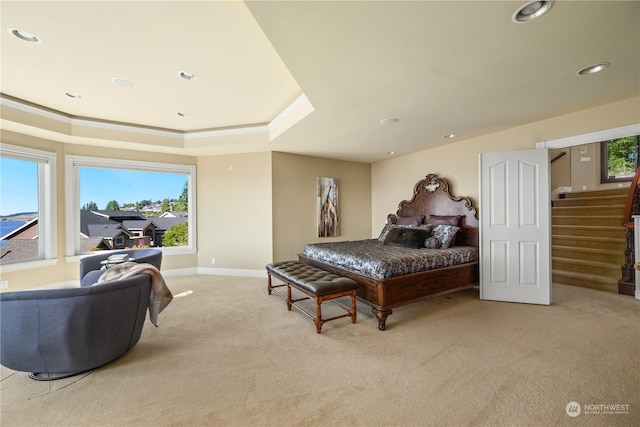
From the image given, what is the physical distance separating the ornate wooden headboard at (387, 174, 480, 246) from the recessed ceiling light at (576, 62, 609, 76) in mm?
2268

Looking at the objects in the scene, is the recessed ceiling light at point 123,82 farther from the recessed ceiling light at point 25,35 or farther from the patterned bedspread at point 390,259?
the patterned bedspread at point 390,259

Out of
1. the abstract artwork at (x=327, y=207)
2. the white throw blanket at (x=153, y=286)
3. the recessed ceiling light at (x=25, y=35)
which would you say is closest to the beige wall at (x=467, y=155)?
the abstract artwork at (x=327, y=207)

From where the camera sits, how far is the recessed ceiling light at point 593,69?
2305 millimetres

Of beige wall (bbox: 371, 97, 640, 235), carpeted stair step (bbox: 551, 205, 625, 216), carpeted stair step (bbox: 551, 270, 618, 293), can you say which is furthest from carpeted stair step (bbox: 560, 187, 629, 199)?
beige wall (bbox: 371, 97, 640, 235)

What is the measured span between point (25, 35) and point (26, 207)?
3.14 meters

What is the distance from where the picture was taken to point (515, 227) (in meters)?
3.53

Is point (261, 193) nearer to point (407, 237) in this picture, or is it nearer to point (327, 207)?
point (327, 207)

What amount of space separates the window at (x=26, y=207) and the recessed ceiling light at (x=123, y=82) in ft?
7.79

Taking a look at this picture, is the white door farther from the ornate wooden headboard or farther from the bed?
the ornate wooden headboard

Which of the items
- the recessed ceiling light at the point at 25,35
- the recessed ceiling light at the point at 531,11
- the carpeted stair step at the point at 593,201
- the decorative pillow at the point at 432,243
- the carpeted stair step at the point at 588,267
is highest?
the recessed ceiling light at the point at 25,35

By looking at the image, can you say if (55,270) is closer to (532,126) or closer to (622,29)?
(622,29)

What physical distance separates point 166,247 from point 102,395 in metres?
3.85

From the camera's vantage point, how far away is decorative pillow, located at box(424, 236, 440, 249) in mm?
3973

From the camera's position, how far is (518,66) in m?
2.27
